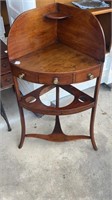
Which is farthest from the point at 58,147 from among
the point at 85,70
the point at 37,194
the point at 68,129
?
the point at 85,70

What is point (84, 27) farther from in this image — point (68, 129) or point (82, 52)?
point (68, 129)

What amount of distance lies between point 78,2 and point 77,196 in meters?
1.35

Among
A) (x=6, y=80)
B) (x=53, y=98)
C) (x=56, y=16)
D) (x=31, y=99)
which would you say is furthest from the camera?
(x=53, y=98)

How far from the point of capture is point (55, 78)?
3.39 feet

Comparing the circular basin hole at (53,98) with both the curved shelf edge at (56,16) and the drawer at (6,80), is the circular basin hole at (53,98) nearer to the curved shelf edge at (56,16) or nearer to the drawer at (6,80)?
the drawer at (6,80)

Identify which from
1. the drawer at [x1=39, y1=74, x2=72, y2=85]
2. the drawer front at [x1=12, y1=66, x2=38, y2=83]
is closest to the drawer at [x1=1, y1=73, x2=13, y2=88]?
the drawer front at [x1=12, y1=66, x2=38, y2=83]

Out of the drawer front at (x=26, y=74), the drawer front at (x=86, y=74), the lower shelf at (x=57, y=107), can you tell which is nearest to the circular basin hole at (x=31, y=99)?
the lower shelf at (x=57, y=107)

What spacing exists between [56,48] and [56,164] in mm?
759

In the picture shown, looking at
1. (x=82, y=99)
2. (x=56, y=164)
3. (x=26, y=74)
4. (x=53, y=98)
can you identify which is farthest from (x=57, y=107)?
(x=53, y=98)

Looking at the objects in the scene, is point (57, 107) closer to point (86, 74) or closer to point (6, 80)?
point (86, 74)

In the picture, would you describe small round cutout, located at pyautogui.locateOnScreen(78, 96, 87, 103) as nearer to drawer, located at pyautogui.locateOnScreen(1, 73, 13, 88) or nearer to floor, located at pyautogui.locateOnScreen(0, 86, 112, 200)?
floor, located at pyautogui.locateOnScreen(0, 86, 112, 200)

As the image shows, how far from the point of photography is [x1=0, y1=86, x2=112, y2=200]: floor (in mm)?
1274

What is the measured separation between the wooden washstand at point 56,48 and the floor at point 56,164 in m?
0.42

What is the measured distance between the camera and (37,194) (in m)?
1.26
